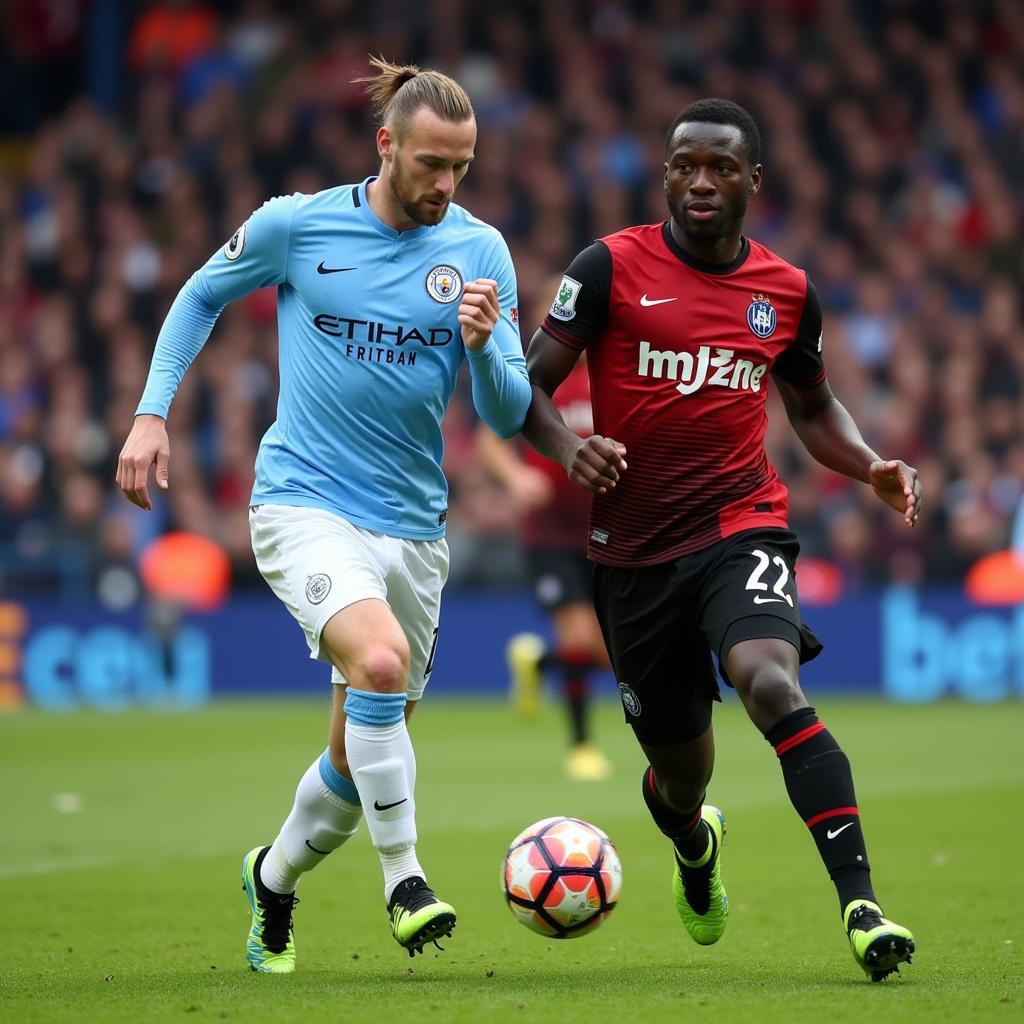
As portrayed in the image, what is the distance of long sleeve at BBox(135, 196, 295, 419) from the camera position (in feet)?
19.5

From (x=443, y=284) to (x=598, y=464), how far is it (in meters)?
0.81

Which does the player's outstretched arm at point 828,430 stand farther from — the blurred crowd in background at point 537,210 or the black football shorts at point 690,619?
the blurred crowd in background at point 537,210

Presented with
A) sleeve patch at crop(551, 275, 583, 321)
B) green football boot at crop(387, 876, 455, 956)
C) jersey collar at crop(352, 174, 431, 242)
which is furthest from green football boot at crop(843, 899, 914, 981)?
jersey collar at crop(352, 174, 431, 242)

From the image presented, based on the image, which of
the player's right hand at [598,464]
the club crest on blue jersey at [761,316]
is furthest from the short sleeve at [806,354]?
the player's right hand at [598,464]

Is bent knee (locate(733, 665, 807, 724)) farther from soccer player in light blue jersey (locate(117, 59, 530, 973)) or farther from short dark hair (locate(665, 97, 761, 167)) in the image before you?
short dark hair (locate(665, 97, 761, 167))

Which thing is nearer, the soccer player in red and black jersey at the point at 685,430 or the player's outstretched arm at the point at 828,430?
the soccer player in red and black jersey at the point at 685,430

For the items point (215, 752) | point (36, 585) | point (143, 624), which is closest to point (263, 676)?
point (143, 624)

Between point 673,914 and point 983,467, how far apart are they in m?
11.9

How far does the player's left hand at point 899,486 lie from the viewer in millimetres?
5773

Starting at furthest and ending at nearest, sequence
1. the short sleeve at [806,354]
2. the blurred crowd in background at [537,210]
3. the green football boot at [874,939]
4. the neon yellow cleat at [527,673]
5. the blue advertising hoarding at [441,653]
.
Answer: the blurred crowd in background at [537,210] < the blue advertising hoarding at [441,653] < the neon yellow cleat at [527,673] < the short sleeve at [806,354] < the green football boot at [874,939]

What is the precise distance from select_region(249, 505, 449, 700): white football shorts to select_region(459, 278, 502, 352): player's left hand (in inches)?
27.3

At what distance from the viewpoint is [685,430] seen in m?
5.89

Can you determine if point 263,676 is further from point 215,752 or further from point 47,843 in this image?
point 47,843

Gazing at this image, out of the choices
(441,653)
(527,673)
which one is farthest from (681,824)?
(441,653)
